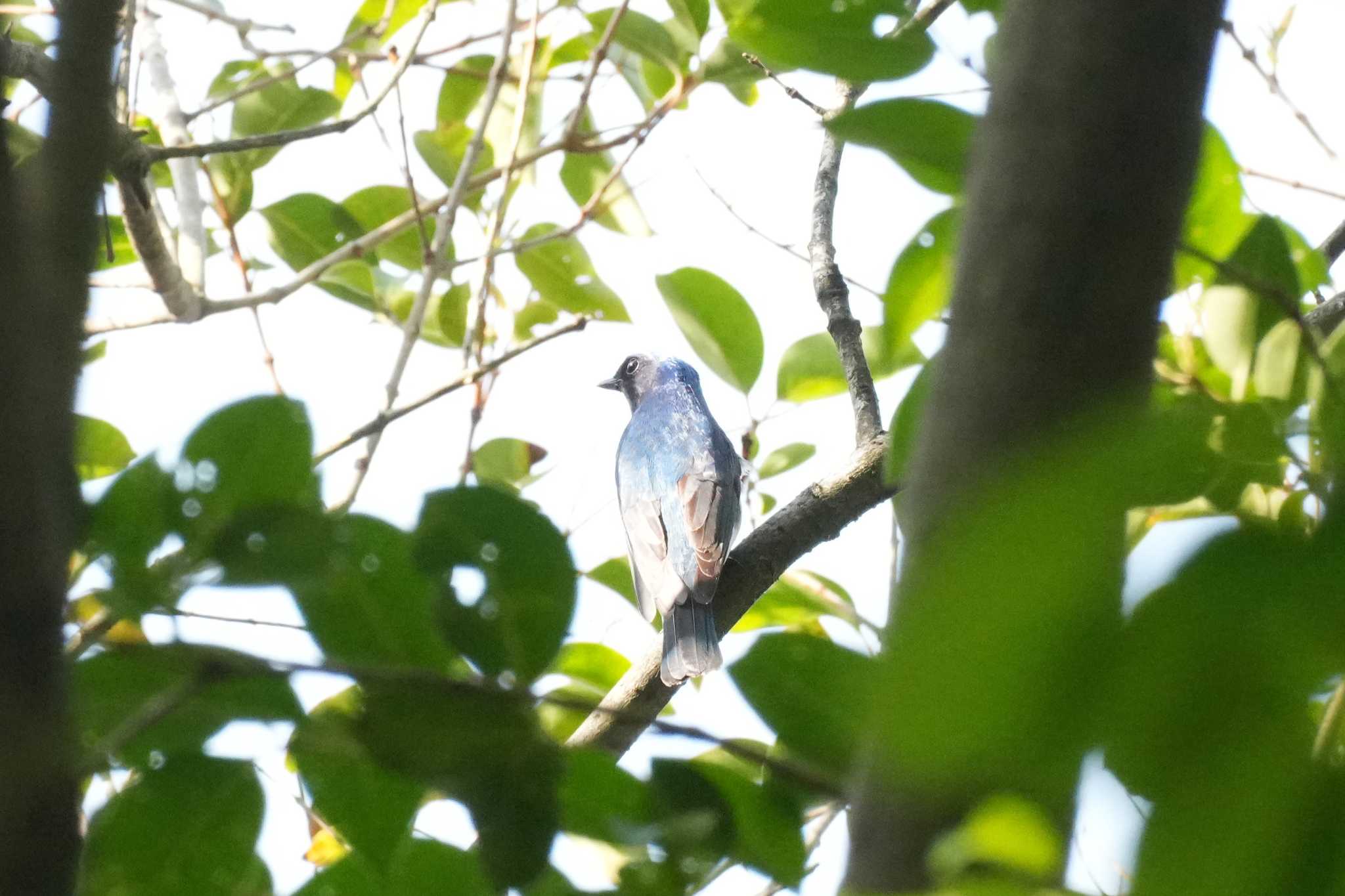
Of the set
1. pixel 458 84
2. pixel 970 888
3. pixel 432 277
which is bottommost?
pixel 970 888

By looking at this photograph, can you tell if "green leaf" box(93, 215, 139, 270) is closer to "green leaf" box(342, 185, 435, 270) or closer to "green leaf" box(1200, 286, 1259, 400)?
"green leaf" box(342, 185, 435, 270)

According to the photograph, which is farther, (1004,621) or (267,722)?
(267,722)

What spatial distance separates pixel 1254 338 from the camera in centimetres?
87

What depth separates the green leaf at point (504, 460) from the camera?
9.94 feet

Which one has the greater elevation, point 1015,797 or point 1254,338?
point 1254,338

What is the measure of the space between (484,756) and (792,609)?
1.37m

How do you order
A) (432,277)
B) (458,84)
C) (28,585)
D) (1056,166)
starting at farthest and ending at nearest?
(458,84), (432,277), (28,585), (1056,166)

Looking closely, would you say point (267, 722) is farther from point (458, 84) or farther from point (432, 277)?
point (458, 84)

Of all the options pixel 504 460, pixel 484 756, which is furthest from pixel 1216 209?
pixel 504 460

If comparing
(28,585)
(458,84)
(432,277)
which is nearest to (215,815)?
(28,585)

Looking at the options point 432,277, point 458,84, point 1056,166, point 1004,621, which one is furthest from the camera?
point 458,84

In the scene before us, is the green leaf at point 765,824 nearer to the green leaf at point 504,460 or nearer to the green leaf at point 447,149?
the green leaf at point 504,460

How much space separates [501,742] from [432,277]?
7.40 feet

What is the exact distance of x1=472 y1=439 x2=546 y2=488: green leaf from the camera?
9.94 feet
